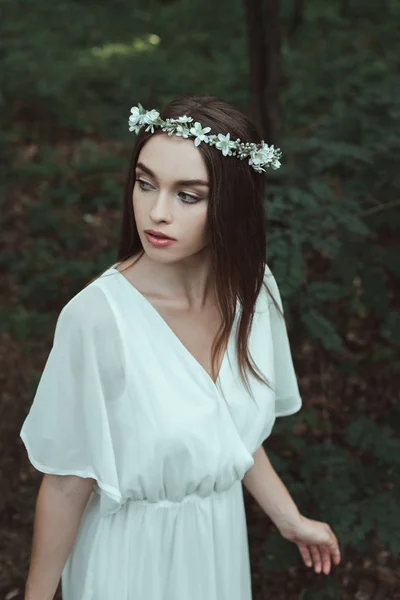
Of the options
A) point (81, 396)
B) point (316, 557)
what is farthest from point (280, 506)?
point (81, 396)

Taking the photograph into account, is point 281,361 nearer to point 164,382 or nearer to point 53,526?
point 164,382

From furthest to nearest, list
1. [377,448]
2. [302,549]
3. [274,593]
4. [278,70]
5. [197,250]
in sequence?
[278,70], [274,593], [377,448], [302,549], [197,250]

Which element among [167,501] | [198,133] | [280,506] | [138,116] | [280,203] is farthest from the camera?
[280,203]

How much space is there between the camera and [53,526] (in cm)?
164

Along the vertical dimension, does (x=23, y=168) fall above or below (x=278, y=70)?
below

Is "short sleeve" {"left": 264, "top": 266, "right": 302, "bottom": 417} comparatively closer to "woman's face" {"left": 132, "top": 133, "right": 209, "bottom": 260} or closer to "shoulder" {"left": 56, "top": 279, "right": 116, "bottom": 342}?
"woman's face" {"left": 132, "top": 133, "right": 209, "bottom": 260}

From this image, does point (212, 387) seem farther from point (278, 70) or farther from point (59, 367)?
point (278, 70)

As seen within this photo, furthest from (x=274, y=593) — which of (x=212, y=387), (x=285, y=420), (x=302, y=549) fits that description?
(x=212, y=387)

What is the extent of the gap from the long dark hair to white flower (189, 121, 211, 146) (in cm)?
1

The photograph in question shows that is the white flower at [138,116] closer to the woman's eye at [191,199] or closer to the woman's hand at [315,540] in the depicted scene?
the woman's eye at [191,199]

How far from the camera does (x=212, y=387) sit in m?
1.64

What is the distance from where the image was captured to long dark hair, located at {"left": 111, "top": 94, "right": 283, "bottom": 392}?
1.55m

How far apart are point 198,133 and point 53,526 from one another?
89cm

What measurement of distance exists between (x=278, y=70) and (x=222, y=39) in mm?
2081
